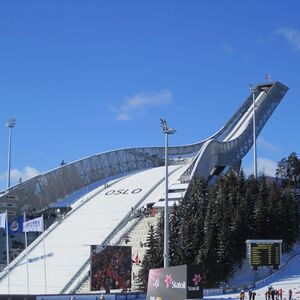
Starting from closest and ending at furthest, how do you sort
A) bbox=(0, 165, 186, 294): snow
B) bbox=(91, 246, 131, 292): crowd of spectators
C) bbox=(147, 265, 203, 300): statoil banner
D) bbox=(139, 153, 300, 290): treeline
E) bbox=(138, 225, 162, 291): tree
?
bbox=(147, 265, 203, 300): statoil banner
bbox=(91, 246, 131, 292): crowd of spectators
bbox=(138, 225, 162, 291): tree
bbox=(139, 153, 300, 290): treeline
bbox=(0, 165, 186, 294): snow

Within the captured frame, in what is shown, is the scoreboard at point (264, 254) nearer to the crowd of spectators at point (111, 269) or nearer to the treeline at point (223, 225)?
the treeline at point (223, 225)

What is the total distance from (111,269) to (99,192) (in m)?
35.7

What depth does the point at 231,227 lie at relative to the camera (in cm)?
4797

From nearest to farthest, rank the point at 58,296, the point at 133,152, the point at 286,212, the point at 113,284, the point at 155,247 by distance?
the point at 58,296, the point at 113,284, the point at 155,247, the point at 286,212, the point at 133,152

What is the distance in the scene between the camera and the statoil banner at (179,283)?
606 inches

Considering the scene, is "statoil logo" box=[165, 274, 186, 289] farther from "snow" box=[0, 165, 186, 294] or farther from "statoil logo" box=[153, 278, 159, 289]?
"snow" box=[0, 165, 186, 294]

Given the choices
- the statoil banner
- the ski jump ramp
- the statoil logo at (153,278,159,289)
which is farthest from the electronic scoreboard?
the statoil banner

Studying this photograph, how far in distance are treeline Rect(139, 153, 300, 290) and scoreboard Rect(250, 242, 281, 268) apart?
2.90m

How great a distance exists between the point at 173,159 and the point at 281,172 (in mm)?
17521

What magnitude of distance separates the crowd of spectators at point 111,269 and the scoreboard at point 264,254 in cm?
882

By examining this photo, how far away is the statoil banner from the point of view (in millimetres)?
15398

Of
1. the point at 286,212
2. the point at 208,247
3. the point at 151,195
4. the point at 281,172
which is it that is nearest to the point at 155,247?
the point at 208,247

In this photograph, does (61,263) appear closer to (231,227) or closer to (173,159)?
(231,227)

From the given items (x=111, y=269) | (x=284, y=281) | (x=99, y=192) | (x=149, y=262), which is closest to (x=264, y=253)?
(x=284, y=281)
